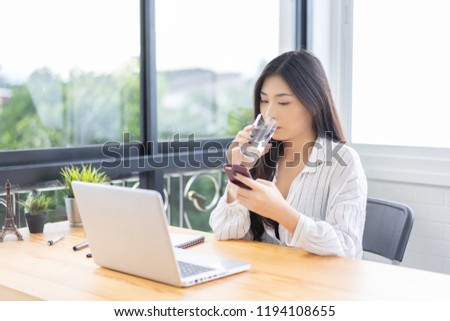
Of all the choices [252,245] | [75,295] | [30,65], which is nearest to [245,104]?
[30,65]

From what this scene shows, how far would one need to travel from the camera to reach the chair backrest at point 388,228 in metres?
2.14

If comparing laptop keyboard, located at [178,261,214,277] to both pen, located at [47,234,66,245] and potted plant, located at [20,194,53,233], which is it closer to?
pen, located at [47,234,66,245]

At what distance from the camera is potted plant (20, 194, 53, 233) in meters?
2.25

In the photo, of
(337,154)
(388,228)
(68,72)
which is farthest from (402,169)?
(68,72)

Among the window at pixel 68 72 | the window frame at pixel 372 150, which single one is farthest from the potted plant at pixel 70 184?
the window frame at pixel 372 150

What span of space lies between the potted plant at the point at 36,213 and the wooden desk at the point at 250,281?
11.5 inches

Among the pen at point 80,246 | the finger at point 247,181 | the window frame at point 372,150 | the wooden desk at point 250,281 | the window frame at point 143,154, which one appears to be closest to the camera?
the wooden desk at point 250,281

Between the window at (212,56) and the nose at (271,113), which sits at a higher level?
the window at (212,56)

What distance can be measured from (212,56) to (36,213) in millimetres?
1479

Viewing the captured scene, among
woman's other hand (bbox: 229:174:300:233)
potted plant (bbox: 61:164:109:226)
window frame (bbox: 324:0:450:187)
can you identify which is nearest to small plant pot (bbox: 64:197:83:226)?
potted plant (bbox: 61:164:109:226)

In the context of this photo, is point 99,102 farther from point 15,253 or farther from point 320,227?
point 320,227

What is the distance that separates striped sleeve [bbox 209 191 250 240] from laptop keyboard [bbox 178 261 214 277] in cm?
42

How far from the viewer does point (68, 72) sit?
2643 millimetres

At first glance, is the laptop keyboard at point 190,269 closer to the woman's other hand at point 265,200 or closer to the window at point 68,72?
the woman's other hand at point 265,200
